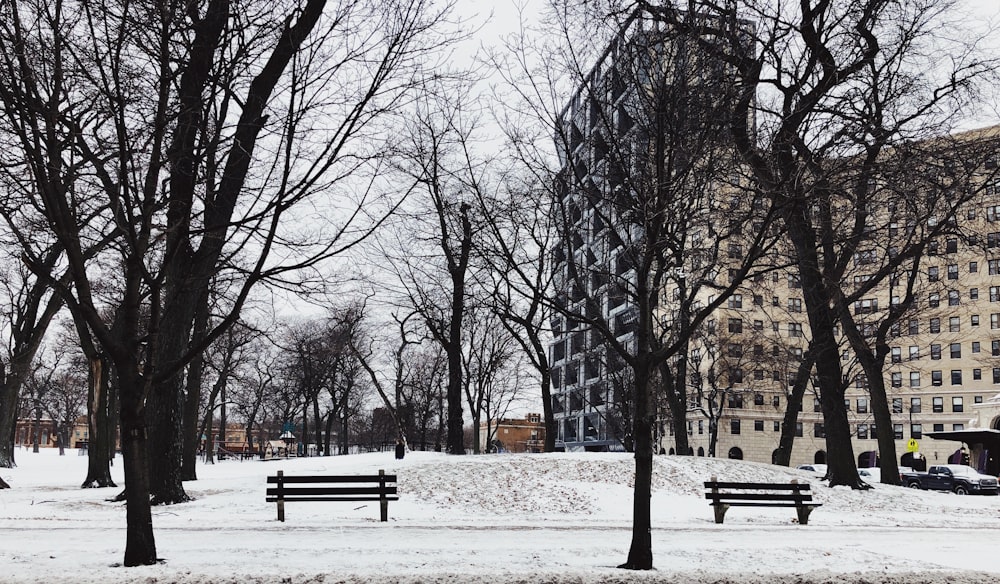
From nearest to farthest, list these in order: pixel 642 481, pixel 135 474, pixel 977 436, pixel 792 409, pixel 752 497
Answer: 1. pixel 135 474
2. pixel 642 481
3. pixel 752 497
4. pixel 792 409
5. pixel 977 436

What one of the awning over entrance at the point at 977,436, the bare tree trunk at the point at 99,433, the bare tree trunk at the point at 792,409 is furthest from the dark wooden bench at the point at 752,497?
the awning over entrance at the point at 977,436

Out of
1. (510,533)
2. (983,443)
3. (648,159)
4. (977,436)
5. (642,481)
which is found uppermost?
(648,159)

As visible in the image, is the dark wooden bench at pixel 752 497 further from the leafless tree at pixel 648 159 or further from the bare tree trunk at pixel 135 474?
the bare tree trunk at pixel 135 474

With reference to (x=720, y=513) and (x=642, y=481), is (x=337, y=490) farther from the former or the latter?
(x=720, y=513)

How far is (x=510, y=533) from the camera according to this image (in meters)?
15.1

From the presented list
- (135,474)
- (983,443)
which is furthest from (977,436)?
(135,474)

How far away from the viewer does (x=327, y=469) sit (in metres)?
27.4

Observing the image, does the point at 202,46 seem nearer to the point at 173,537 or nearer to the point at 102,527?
the point at 173,537

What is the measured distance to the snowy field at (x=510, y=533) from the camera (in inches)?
401

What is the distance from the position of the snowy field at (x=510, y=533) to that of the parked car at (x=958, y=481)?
50.2 feet

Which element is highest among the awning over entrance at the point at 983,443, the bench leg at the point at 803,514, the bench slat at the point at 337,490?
the bench slat at the point at 337,490

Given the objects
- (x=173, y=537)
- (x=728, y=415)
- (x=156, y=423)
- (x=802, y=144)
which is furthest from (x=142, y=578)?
(x=728, y=415)

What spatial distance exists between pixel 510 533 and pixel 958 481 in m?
34.5

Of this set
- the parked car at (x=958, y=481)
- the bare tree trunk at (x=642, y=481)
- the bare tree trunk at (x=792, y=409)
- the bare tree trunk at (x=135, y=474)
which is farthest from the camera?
the parked car at (x=958, y=481)
